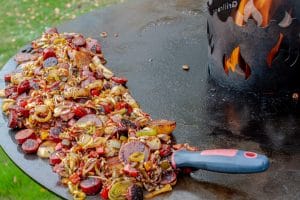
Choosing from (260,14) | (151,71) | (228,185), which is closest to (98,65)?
(151,71)

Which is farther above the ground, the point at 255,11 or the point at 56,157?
the point at 255,11

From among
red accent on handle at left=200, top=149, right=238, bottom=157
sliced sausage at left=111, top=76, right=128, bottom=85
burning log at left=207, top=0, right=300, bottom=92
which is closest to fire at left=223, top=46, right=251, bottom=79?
burning log at left=207, top=0, right=300, bottom=92

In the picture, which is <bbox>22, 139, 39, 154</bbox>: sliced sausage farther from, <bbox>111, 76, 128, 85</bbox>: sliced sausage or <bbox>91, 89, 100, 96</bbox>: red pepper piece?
<bbox>111, 76, 128, 85</bbox>: sliced sausage

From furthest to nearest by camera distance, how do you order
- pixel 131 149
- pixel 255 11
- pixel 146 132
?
pixel 255 11
pixel 146 132
pixel 131 149

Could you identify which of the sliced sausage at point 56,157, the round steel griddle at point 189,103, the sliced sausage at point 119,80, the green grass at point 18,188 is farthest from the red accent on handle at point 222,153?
the green grass at point 18,188

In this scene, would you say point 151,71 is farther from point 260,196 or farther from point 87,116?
point 260,196

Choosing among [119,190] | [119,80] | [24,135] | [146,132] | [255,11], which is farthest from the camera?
[119,80]

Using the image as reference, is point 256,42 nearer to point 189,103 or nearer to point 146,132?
point 189,103

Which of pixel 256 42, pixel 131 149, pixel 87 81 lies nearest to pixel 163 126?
pixel 131 149
